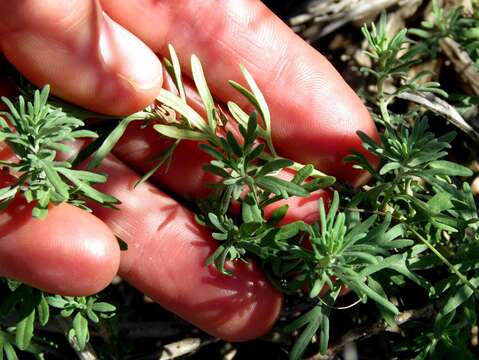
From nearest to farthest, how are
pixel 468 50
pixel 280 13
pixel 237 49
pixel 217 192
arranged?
pixel 217 192 < pixel 237 49 < pixel 468 50 < pixel 280 13

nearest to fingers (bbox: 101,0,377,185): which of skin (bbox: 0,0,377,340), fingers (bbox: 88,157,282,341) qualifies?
skin (bbox: 0,0,377,340)

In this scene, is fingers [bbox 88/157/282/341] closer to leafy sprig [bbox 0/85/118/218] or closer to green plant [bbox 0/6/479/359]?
green plant [bbox 0/6/479/359]

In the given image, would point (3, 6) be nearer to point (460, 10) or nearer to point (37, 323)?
point (37, 323)

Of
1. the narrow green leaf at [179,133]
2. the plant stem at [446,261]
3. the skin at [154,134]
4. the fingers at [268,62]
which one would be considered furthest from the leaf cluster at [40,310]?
the plant stem at [446,261]

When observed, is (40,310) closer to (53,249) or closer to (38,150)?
(53,249)

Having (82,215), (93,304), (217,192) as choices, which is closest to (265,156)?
(217,192)

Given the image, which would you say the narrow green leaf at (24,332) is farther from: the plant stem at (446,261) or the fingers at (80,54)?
the plant stem at (446,261)

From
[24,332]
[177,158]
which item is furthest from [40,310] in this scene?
[177,158]
